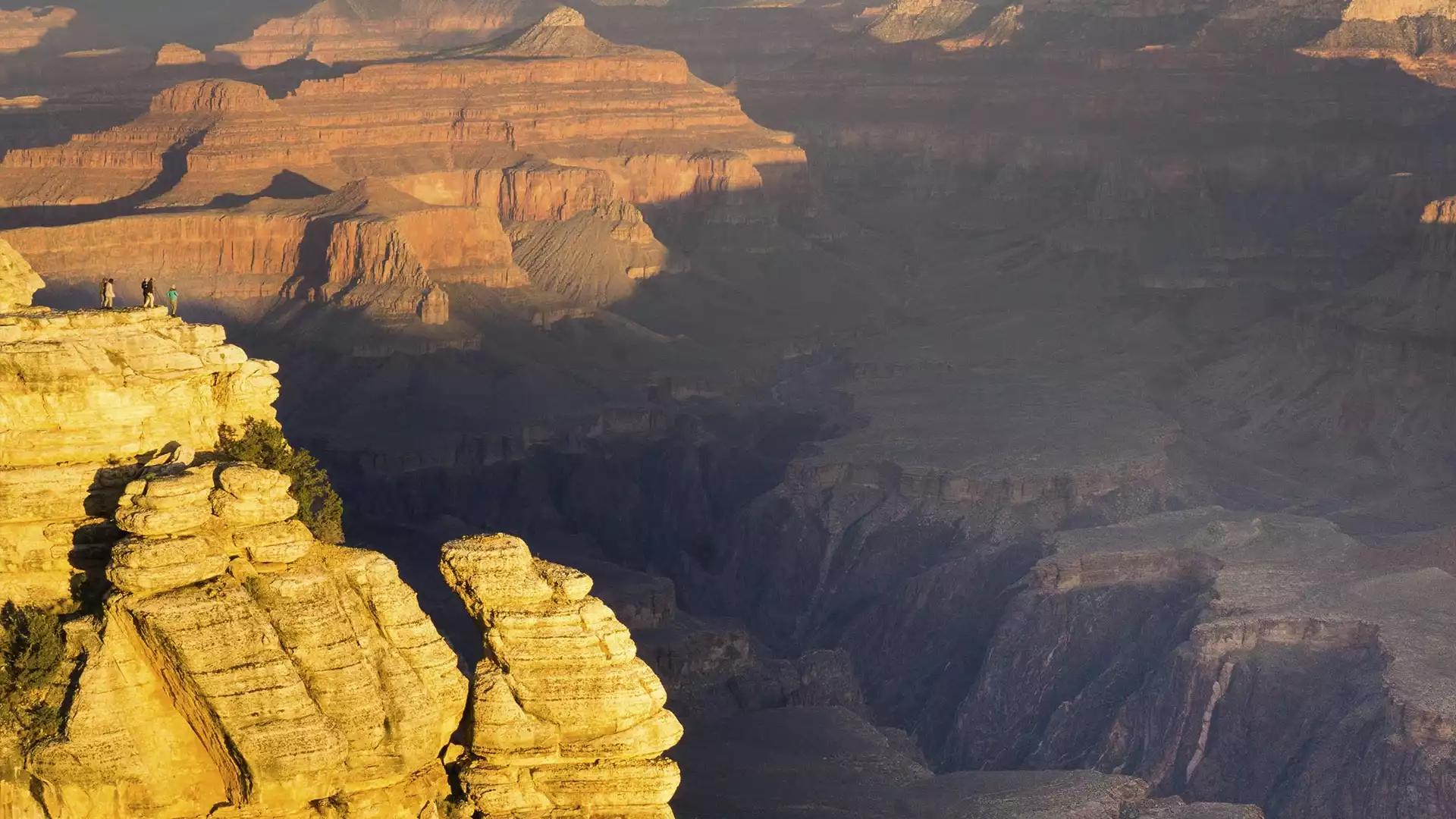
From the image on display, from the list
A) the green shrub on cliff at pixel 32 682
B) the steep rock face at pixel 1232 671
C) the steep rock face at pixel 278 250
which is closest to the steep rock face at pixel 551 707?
the green shrub on cliff at pixel 32 682

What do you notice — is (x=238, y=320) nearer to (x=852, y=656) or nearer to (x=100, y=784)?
(x=852, y=656)

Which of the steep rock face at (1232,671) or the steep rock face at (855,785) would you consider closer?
the steep rock face at (855,785)

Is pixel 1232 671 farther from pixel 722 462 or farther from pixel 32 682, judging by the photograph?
pixel 32 682

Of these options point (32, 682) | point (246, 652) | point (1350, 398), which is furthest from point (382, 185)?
point (246, 652)

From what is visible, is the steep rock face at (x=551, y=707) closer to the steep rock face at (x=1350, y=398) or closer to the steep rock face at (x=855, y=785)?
the steep rock face at (x=855, y=785)

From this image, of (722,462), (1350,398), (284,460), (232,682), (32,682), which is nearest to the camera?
(232,682)

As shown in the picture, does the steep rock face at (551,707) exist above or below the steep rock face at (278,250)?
above
